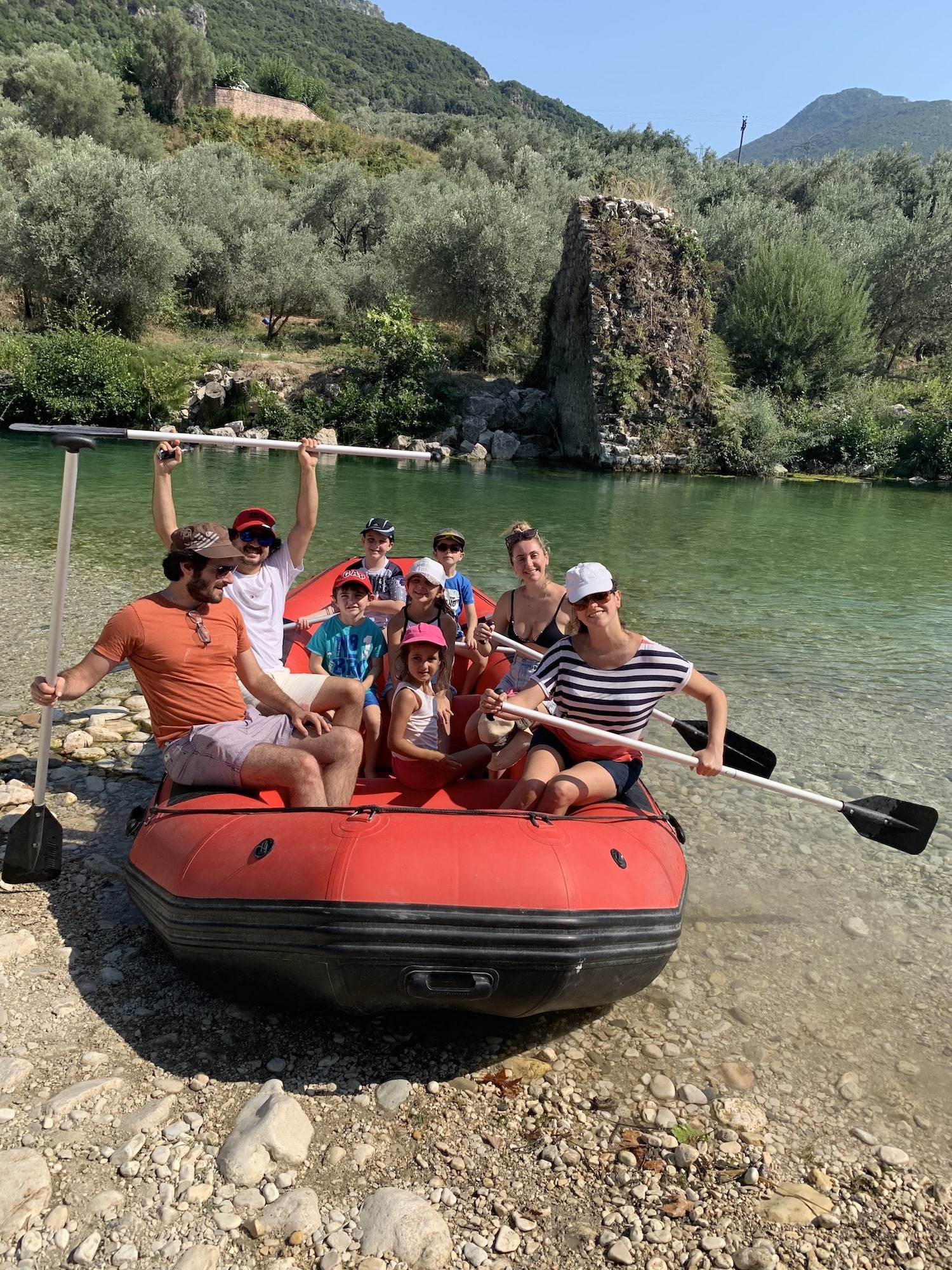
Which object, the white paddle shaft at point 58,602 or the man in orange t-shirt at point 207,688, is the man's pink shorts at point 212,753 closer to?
the man in orange t-shirt at point 207,688

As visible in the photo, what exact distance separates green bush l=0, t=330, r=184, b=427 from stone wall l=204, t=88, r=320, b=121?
139 ft

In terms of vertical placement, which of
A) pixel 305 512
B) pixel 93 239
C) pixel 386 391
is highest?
pixel 93 239

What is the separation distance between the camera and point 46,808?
12.6 ft

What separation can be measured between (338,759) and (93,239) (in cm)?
2968

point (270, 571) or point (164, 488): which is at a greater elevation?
point (164, 488)

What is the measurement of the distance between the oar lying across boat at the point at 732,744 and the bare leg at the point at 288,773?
154cm

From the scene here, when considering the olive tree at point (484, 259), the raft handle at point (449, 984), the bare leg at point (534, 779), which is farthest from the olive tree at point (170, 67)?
the raft handle at point (449, 984)

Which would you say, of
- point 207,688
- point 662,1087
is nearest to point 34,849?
point 207,688

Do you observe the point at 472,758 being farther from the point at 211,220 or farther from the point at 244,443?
the point at 211,220

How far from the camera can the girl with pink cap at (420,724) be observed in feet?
13.5

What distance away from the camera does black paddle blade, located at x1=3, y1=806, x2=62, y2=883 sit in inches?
148

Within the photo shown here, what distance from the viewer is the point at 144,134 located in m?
45.1

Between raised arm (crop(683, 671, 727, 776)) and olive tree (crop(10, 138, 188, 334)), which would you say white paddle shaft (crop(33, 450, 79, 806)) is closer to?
raised arm (crop(683, 671, 727, 776))

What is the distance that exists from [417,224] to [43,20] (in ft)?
245
